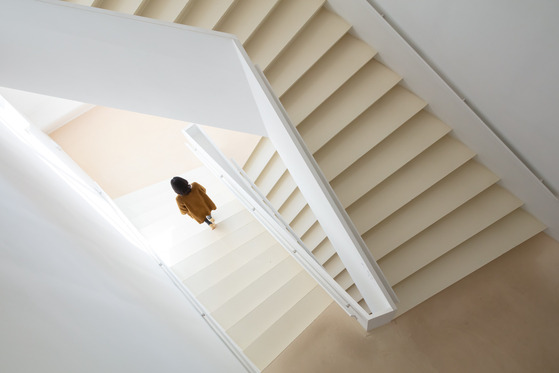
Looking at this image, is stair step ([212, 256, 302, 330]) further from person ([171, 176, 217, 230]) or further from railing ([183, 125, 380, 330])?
person ([171, 176, 217, 230])

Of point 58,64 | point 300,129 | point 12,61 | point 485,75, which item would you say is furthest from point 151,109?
point 485,75

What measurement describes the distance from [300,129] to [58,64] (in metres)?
2.56

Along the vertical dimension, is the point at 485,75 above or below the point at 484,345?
above

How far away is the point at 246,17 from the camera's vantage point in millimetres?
4258

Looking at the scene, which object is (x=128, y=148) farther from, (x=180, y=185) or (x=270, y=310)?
(x=270, y=310)

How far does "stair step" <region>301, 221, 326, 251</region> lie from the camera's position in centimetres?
628

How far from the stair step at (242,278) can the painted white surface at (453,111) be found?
3.10m

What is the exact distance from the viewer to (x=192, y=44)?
322 centimetres

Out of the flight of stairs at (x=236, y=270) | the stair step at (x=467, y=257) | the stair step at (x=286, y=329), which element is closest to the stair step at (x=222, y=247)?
the flight of stairs at (x=236, y=270)

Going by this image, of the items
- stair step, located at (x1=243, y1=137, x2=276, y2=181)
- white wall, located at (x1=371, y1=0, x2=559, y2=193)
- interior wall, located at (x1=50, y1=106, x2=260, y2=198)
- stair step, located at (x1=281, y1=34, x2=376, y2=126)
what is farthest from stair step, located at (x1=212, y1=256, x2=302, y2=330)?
white wall, located at (x1=371, y1=0, x2=559, y2=193)

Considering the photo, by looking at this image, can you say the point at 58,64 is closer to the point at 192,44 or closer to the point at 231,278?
the point at 192,44

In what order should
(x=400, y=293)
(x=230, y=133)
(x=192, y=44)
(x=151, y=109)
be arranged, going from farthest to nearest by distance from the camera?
(x=230, y=133) → (x=400, y=293) → (x=151, y=109) → (x=192, y=44)

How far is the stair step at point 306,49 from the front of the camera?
14.6ft

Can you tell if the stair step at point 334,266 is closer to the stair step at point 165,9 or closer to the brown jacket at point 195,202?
the brown jacket at point 195,202
